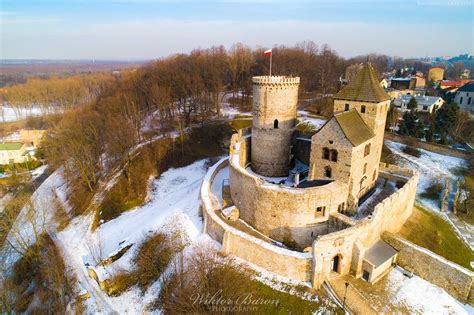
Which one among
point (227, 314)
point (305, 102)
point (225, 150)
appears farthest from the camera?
point (305, 102)

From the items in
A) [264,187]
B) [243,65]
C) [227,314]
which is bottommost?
[227,314]

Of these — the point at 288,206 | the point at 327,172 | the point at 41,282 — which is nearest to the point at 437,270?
the point at 327,172

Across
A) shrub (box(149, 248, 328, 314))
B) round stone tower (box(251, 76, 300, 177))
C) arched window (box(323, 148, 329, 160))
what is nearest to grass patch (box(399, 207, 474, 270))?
arched window (box(323, 148, 329, 160))

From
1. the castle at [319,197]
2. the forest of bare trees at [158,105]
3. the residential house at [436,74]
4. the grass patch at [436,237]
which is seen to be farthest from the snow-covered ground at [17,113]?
the residential house at [436,74]

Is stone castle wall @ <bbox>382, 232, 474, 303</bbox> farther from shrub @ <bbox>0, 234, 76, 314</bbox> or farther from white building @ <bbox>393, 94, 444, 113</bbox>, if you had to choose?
white building @ <bbox>393, 94, 444, 113</bbox>

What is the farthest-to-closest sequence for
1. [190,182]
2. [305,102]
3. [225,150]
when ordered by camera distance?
[305,102], [225,150], [190,182]

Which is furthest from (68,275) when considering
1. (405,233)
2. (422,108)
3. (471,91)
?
(471,91)

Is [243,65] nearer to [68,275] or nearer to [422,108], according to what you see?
[422,108]
